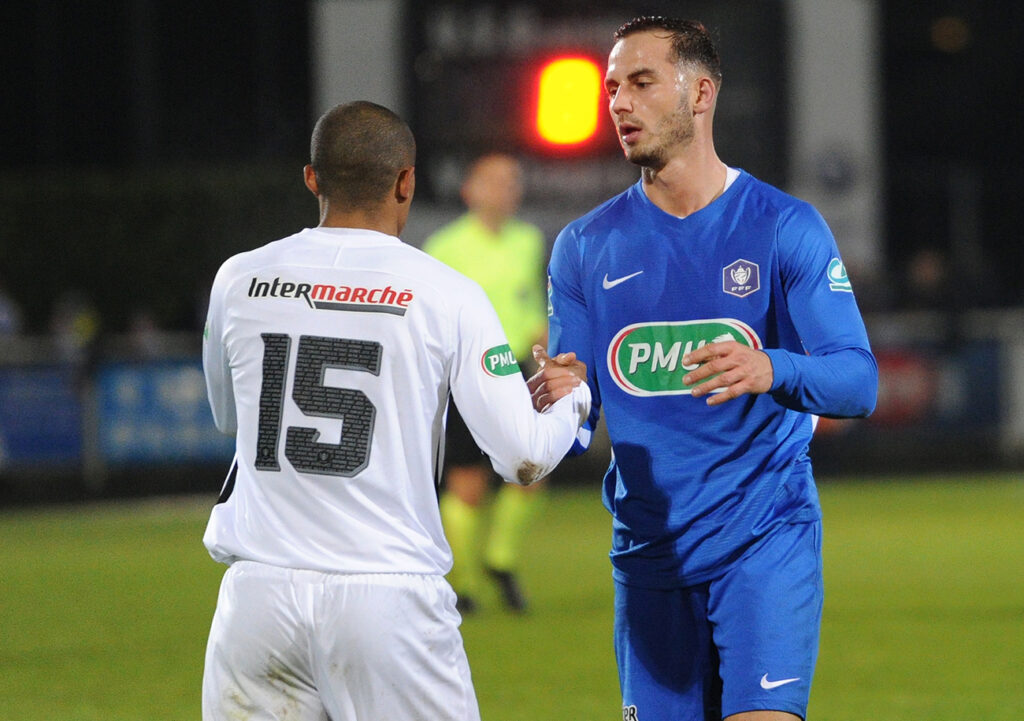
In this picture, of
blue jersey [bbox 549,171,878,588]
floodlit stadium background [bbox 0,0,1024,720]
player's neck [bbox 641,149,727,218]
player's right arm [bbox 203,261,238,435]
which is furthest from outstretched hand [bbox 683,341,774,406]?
floodlit stadium background [bbox 0,0,1024,720]

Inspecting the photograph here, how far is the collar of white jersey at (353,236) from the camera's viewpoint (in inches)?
142

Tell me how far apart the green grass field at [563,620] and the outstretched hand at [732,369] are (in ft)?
10.6

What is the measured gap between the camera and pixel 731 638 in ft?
13.2

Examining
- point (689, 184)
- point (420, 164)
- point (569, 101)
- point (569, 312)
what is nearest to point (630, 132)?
point (689, 184)

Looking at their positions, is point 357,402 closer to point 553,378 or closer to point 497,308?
point 553,378

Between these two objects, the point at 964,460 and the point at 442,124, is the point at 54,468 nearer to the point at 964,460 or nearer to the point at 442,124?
the point at 442,124

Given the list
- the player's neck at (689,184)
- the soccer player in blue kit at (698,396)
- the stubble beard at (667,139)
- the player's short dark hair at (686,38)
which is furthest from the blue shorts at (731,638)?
the player's short dark hair at (686,38)

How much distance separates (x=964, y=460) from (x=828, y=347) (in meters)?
14.4

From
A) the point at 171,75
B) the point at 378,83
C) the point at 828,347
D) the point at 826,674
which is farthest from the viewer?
the point at 171,75

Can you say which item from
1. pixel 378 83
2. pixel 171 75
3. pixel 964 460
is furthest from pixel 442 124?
pixel 171 75

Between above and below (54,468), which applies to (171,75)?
above

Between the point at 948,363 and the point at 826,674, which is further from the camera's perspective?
the point at 948,363

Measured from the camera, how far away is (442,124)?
57.5 feet

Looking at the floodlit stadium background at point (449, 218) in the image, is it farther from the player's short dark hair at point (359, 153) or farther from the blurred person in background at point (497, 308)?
the player's short dark hair at point (359, 153)
